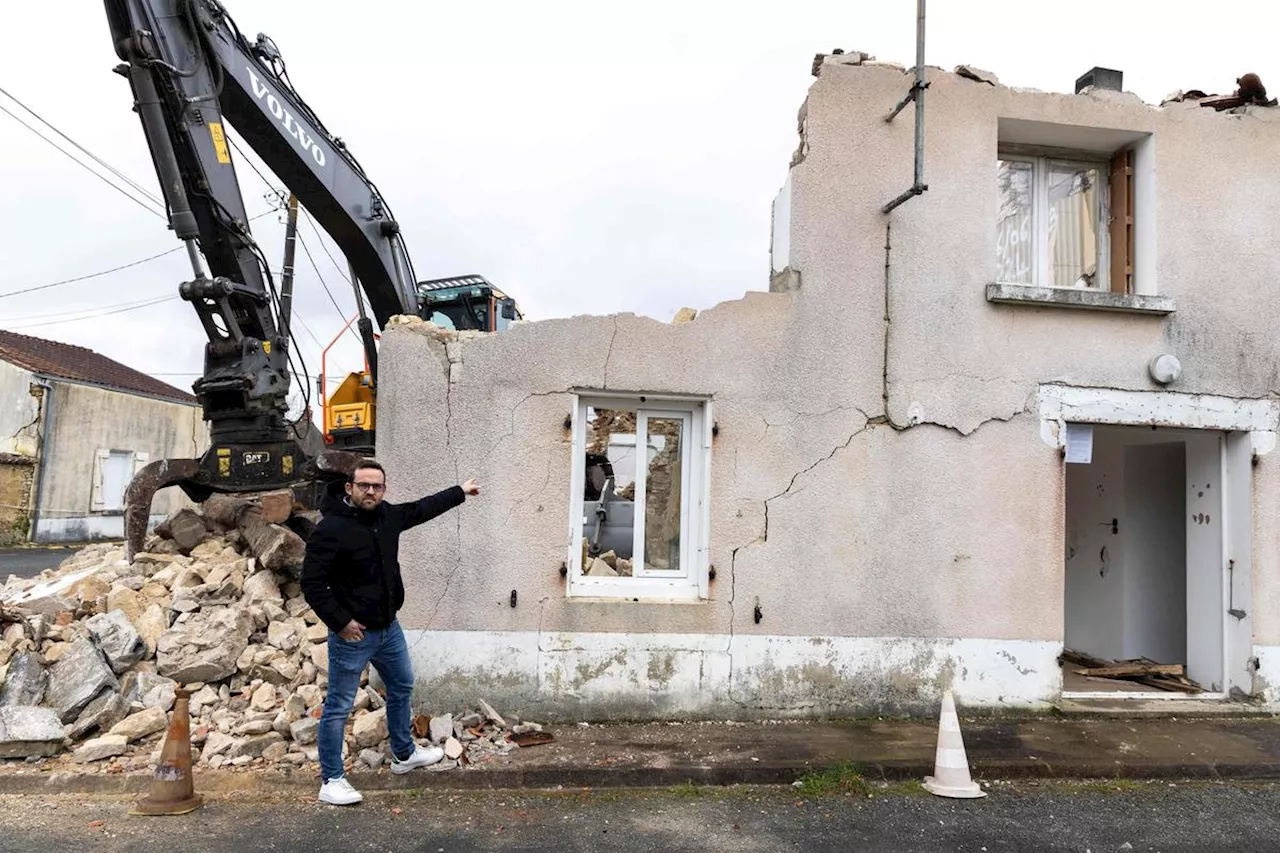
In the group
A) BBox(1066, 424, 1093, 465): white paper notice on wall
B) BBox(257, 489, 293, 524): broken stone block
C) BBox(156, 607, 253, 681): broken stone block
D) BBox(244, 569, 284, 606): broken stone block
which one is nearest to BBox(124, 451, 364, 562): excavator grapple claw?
BBox(257, 489, 293, 524): broken stone block

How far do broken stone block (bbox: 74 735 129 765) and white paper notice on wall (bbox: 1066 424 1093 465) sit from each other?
6.96 metres

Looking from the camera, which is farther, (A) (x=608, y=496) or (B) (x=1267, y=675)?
(A) (x=608, y=496)

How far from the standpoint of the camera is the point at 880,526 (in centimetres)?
608

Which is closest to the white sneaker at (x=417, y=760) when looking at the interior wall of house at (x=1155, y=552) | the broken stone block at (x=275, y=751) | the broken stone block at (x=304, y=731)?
the broken stone block at (x=304, y=731)

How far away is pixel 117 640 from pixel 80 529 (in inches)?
699

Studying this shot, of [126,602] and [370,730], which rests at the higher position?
[126,602]

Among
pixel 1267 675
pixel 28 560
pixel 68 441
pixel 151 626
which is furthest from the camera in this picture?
pixel 68 441

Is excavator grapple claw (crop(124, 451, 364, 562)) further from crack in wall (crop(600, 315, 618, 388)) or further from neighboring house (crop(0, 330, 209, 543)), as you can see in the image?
neighboring house (crop(0, 330, 209, 543))

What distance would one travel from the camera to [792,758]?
16.7ft

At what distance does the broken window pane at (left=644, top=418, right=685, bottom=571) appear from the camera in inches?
238

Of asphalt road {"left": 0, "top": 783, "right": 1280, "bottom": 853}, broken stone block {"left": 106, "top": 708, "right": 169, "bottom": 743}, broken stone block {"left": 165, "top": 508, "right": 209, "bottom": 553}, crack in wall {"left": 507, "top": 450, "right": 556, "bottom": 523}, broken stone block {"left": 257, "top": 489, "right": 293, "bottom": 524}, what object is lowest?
asphalt road {"left": 0, "top": 783, "right": 1280, "bottom": 853}

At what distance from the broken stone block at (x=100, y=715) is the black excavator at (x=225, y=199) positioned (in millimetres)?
1552

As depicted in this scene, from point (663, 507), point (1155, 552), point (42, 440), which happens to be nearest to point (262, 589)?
point (663, 507)

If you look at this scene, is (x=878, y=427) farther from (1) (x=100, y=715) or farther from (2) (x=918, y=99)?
(1) (x=100, y=715)
